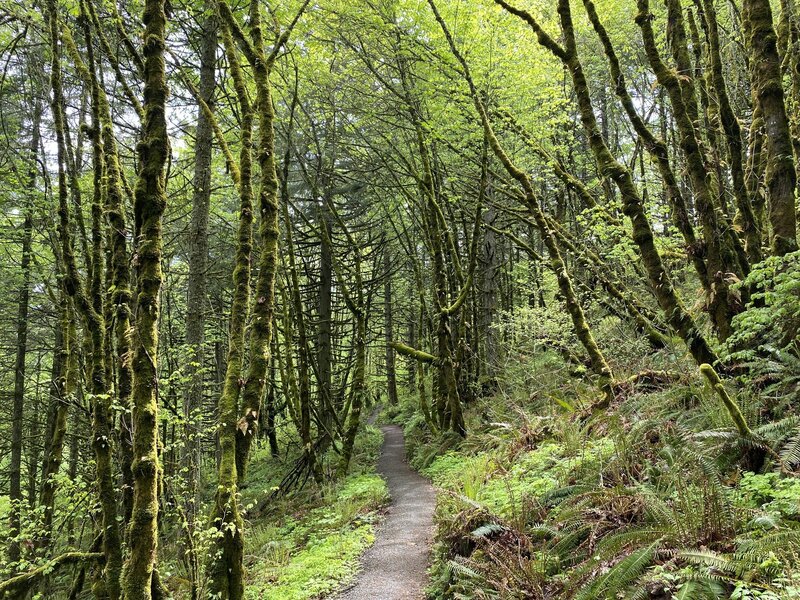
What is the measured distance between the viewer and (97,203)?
4.92 meters

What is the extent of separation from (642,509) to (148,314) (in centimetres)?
395

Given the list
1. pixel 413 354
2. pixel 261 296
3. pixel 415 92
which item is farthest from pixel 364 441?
pixel 261 296

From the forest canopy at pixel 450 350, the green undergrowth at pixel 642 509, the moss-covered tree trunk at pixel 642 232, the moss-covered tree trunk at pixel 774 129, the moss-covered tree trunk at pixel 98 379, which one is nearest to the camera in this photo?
the green undergrowth at pixel 642 509

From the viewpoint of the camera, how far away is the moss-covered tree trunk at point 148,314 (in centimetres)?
293

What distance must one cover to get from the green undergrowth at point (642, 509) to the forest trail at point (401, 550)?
0.37 meters

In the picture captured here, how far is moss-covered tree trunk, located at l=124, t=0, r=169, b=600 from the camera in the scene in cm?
293

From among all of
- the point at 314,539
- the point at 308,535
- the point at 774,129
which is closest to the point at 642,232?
the point at 774,129

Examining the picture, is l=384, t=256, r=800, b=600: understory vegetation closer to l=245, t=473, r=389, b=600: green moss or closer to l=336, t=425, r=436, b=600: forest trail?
l=336, t=425, r=436, b=600: forest trail

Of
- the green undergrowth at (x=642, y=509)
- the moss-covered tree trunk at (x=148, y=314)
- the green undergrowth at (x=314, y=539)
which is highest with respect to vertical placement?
the moss-covered tree trunk at (x=148, y=314)

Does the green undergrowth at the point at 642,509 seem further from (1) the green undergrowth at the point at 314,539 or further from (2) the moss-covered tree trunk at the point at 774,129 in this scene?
(2) the moss-covered tree trunk at the point at 774,129

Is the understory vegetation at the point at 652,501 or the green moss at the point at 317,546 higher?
the understory vegetation at the point at 652,501

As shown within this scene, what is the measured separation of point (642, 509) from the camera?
366 centimetres

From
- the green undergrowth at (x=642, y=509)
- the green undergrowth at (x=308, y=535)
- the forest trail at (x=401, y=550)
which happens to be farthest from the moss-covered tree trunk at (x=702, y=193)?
the green undergrowth at (x=308, y=535)

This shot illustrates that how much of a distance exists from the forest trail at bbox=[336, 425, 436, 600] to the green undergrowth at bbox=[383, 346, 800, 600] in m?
0.37
